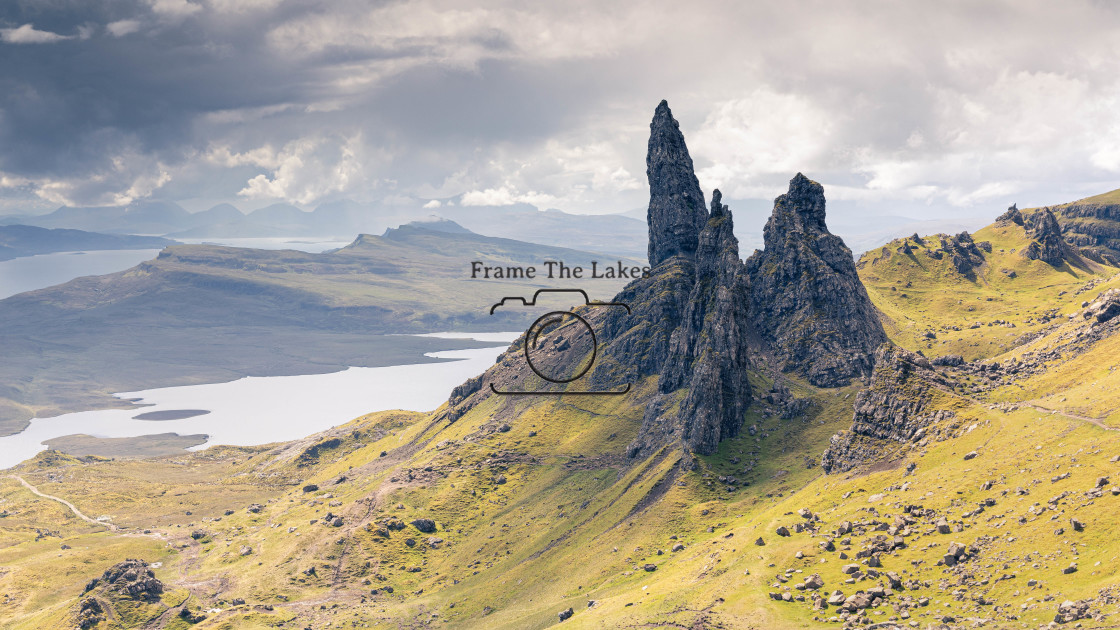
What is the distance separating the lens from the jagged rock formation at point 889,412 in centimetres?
16625

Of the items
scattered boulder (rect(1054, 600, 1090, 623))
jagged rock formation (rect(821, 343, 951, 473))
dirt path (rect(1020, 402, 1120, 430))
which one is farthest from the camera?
jagged rock formation (rect(821, 343, 951, 473))

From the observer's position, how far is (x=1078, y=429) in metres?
133

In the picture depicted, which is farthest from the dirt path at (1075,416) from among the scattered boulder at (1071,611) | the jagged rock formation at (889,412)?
the scattered boulder at (1071,611)

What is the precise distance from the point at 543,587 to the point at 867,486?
8752 cm

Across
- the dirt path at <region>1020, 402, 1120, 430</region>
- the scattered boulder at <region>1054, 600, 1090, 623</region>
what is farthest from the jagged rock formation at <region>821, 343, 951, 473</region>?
the scattered boulder at <region>1054, 600, 1090, 623</region>

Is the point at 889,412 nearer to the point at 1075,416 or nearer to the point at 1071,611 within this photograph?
the point at 1075,416

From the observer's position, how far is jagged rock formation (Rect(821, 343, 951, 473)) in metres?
166

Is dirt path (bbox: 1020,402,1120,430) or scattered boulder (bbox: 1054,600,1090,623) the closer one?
scattered boulder (bbox: 1054,600,1090,623)

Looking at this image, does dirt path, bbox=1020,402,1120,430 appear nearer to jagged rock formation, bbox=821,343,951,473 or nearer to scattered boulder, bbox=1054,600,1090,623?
jagged rock formation, bbox=821,343,951,473

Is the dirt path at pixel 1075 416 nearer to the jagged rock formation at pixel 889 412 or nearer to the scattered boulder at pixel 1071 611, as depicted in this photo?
the jagged rock formation at pixel 889 412

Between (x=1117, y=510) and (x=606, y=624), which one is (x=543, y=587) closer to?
(x=606, y=624)

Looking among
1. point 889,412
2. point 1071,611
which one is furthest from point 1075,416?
point 1071,611

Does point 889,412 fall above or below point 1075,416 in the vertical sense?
below

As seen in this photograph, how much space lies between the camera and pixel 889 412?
171m
